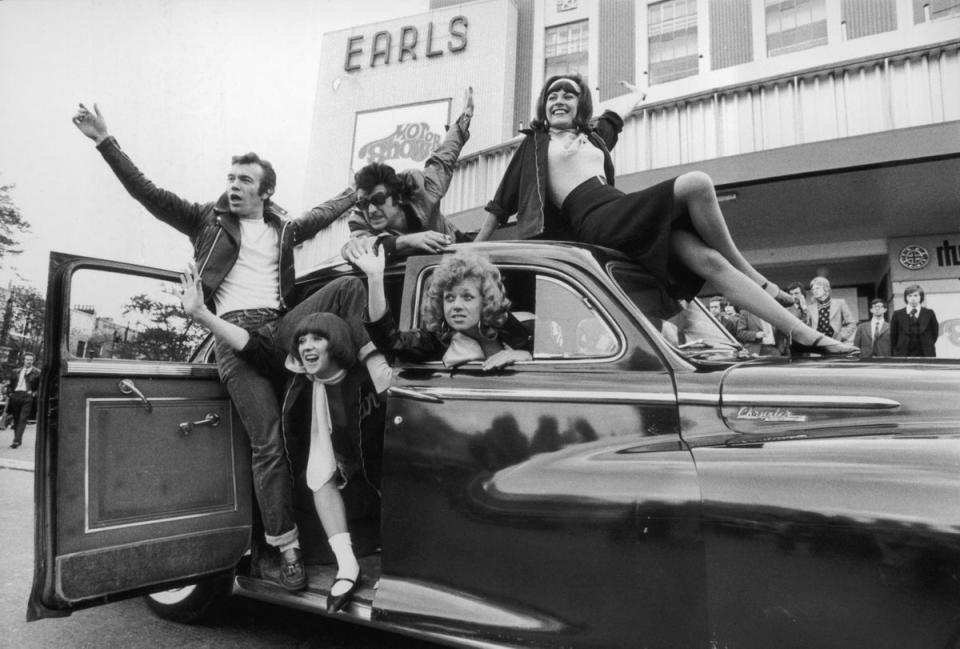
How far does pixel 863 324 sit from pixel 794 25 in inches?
228

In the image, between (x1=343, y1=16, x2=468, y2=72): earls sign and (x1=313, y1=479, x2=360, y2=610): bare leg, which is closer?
(x1=313, y1=479, x2=360, y2=610): bare leg

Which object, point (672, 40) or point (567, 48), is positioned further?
point (567, 48)

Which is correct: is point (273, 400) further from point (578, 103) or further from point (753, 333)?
point (753, 333)

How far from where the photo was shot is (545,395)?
2.22 metres

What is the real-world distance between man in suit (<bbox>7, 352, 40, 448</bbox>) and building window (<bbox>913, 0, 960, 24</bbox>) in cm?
1588

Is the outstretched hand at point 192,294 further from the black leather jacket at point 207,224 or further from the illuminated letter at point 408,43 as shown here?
the illuminated letter at point 408,43

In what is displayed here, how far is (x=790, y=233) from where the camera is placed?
32.1 feet

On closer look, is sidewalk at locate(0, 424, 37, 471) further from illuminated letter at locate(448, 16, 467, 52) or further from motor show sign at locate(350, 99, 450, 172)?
illuminated letter at locate(448, 16, 467, 52)

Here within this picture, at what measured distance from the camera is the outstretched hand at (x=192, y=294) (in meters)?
2.60

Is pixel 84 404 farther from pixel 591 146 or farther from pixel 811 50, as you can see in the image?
pixel 811 50

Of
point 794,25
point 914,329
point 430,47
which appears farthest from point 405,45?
point 914,329

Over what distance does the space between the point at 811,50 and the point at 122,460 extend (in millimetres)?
10687

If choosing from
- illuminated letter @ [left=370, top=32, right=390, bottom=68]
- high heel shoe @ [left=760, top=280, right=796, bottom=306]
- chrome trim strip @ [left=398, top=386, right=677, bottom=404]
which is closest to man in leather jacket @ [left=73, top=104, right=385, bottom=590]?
chrome trim strip @ [left=398, top=386, right=677, bottom=404]

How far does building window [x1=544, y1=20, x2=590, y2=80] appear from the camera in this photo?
12719mm
